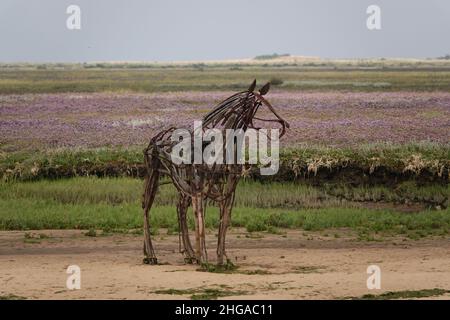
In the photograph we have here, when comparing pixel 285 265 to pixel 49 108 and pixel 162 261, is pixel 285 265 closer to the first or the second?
pixel 162 261

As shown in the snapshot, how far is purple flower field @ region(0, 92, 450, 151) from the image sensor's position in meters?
36.8

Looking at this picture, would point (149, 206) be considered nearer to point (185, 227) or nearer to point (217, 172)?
point (185, 227)

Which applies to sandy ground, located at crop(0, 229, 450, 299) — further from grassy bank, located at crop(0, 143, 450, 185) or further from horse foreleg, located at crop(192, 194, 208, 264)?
grassy bank, located at crop(0, 143, 450, 185)

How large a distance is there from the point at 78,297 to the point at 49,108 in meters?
35.7

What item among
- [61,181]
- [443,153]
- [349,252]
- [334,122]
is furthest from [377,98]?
[349,252]

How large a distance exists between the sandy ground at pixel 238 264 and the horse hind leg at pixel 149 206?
0.89 ft

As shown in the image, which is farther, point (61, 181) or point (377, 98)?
point (377, 98)

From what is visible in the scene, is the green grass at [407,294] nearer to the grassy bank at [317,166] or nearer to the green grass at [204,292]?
the green grass at [204,292]

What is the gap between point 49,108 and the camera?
5072cm

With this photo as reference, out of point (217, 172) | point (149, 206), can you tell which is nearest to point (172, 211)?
point (149, 206)

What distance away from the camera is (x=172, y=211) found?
25984 millimetres

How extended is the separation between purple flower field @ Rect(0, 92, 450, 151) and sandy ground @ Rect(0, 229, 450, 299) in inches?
482

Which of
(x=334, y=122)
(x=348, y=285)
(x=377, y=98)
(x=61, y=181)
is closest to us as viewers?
(x=348, y=285)

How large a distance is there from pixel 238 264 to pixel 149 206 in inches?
77.2
